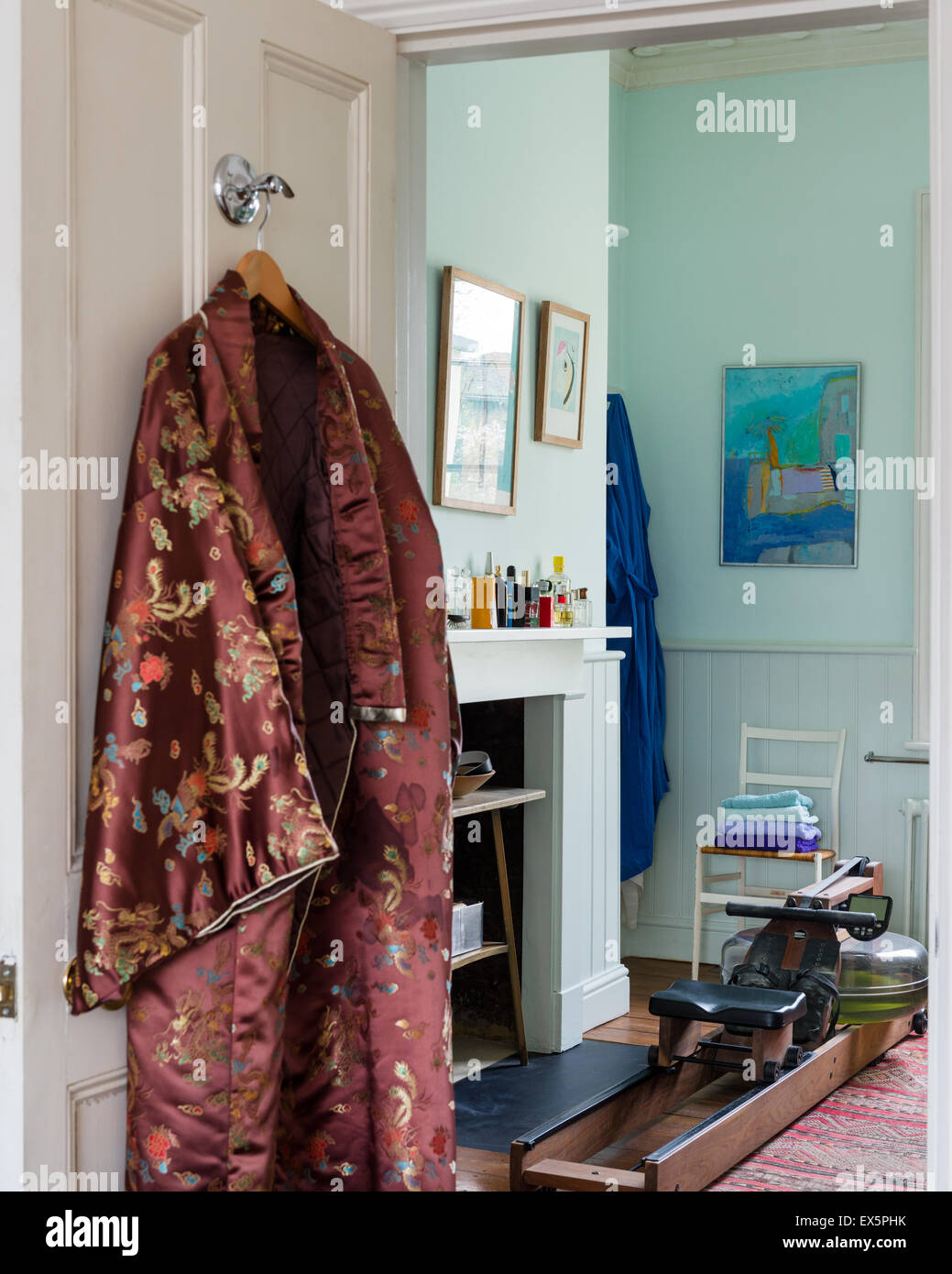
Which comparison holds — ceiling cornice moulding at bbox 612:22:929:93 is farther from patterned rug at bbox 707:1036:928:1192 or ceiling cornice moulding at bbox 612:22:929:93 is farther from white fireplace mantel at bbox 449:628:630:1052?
patterned rug at bbox 707:1036:928:1192

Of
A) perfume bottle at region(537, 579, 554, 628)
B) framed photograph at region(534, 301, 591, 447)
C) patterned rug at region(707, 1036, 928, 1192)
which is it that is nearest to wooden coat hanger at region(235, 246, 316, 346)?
patterned rug at region(707, 1036, 928, 1192)

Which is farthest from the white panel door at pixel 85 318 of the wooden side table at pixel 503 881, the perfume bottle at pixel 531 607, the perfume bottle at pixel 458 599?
the perfume bottle at pixel 531 607

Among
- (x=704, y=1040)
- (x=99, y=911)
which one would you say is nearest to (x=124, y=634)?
(x=99, y=911)

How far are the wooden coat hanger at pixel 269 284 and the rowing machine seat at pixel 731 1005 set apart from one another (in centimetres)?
222

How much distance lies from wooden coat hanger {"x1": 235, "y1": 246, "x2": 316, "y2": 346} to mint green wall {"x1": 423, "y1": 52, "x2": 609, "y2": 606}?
2.05 meters

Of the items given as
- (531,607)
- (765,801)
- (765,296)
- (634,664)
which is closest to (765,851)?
(765,801)

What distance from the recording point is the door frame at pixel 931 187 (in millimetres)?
1674

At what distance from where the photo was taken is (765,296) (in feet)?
18.5

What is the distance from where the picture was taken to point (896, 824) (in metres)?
5.34

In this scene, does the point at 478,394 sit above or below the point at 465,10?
below

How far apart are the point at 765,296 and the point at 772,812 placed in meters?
2.08

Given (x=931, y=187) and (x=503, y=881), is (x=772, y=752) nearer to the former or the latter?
(x=503, y=881)

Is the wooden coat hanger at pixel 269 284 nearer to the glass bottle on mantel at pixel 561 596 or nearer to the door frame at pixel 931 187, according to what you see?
the door frame at pixel 931 187
